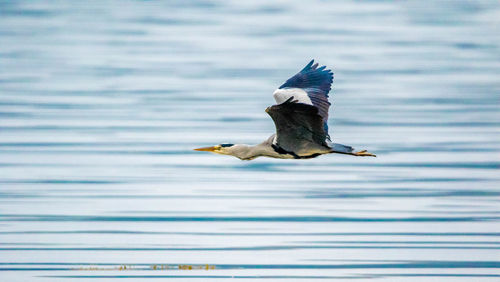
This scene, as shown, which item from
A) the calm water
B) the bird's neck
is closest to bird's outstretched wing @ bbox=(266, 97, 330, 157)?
the bird's neck

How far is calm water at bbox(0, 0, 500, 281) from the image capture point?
1205 centimetres

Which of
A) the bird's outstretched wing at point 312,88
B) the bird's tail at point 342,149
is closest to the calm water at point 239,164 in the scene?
the bird's tail at point 342,149

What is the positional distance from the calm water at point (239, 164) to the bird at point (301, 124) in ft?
3.25

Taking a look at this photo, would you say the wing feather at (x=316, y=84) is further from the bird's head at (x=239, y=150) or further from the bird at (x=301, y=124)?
the bird's head at (x=239, y=150)

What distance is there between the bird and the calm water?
992mm

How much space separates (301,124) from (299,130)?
11 centimetres

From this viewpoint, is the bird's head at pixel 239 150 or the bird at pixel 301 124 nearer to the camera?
the bird at pixel 301 124

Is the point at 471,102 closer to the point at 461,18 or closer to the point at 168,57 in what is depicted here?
the point at 168,57

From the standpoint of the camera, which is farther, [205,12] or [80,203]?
[205,12]

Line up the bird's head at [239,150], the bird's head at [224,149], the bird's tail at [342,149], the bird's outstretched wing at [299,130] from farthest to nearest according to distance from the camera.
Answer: the bird's head at [224,149], the bird's head at [239,150], the bird's tail at [342,149], the bird's outstretched wing at [299,130]

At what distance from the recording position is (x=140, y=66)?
2806 cm

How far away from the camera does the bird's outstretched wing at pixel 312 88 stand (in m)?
12.0

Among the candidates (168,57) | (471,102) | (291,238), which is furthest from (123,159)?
(168,57)

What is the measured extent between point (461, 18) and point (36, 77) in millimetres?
15885
